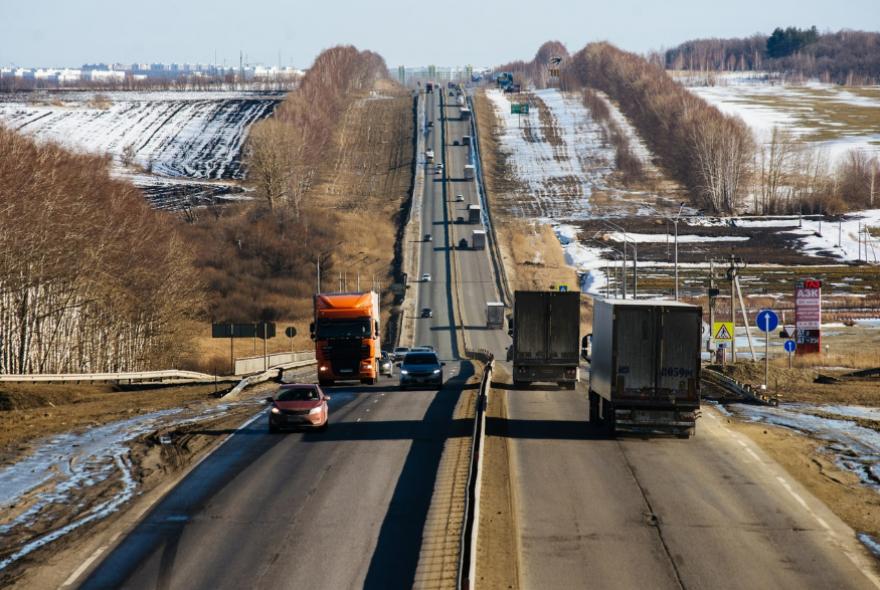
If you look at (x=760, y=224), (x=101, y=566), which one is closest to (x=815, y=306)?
(x=101, y=566)

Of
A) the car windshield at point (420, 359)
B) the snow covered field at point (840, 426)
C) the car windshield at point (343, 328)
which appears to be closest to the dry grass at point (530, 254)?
the car windshield at point (420, 359)

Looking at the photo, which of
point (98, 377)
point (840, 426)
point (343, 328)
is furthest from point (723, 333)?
point (98, 377)

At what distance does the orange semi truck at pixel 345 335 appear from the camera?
52.2 meters

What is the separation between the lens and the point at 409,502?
2570 cm

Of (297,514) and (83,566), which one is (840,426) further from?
(83,566)

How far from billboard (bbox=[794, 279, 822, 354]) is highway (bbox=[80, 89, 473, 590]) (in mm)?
37909

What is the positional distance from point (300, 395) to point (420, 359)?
64.3 feet

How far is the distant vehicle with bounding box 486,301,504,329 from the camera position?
118375 millimetres

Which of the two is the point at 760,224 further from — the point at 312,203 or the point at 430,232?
the point at 312,203

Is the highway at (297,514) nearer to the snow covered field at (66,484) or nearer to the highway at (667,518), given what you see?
the snow covered field at (66,484)

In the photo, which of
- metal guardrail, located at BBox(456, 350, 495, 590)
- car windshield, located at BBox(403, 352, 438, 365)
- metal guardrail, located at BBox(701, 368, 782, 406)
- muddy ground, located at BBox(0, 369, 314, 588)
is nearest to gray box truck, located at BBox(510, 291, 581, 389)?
car windshield, located at BBox(403, 352, 438, 365)

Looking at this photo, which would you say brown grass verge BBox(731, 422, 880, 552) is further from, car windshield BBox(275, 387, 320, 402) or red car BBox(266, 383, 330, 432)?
car windshield BBox(275, 387, 320, 402)

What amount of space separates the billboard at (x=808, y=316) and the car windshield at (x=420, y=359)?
25778mm

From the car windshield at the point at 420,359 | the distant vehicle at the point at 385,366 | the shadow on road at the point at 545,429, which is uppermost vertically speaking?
the shadow on road at the point at 545,429
